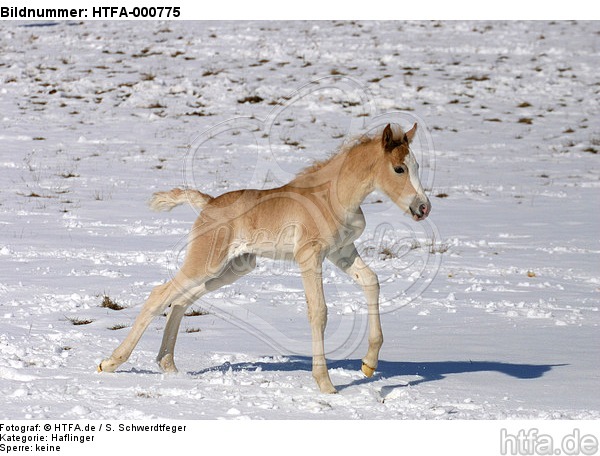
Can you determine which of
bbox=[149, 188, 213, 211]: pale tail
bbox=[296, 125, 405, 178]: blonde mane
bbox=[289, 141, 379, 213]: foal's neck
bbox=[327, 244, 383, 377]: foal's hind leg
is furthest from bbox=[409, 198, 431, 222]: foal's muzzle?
bbox=[149, 188, 213, 211]: pale tail

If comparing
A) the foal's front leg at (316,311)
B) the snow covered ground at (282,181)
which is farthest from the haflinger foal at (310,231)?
the snow covered ground at (282,181)

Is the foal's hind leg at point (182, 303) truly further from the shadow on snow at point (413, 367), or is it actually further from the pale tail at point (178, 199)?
the pale tail at point (178, 199)

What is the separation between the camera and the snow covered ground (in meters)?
7.22

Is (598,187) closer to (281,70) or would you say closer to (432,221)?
(432,221)

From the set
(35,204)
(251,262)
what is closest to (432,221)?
(35,204)

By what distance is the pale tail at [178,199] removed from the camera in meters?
7.69

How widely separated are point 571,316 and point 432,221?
19.8 ft

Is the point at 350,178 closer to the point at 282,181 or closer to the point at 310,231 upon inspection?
the point at 310,231

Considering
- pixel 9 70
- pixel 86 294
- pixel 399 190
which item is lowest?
pixel 86 294

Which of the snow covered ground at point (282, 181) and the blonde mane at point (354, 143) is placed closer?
the snow covered ground at point (282, 181)

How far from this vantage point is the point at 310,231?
7.15 metres

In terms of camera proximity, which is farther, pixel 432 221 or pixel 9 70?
pixel 9 70

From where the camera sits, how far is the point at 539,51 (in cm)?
3284

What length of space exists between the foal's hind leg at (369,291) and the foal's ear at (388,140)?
0.92 m
